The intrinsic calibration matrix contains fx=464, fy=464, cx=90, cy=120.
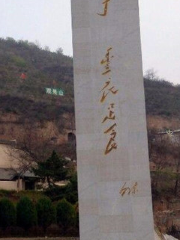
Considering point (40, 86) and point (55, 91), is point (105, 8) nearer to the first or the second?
point (55, 91)

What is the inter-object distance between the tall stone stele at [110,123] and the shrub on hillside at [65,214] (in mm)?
8536

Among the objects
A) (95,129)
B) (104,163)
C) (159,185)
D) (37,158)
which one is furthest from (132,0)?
(159,185)

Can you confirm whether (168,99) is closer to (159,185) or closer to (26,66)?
(26,66)

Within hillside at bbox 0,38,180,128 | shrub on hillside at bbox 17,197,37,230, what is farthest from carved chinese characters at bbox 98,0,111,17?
hillside at bbox 0,38,180,128

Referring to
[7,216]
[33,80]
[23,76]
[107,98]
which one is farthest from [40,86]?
[107,98]

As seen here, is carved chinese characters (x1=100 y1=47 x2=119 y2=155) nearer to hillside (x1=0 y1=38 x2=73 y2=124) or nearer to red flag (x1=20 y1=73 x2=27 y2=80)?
hillside (x1=0 y1=38 x2=73 y2=124)

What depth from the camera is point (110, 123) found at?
26.5ft

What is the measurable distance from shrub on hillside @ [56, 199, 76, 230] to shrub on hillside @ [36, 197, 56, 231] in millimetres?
267

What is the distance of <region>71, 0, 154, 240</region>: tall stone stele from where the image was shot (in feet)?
25.8

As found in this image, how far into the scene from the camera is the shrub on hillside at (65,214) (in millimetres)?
16375

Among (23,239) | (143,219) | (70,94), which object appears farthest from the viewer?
(70,94)

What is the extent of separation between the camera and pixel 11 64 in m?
55.7

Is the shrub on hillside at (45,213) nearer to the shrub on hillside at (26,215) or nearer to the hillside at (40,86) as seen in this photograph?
the shrub on hillside at (26,215)

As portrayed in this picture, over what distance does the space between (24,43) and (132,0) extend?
2521 inches
